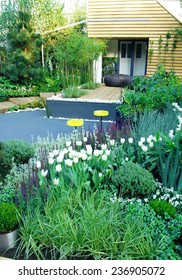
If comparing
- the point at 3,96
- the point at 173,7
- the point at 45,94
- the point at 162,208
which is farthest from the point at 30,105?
the point at 173,7

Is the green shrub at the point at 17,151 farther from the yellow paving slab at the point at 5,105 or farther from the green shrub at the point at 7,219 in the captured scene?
the yellow paving slab at the point at 5,105

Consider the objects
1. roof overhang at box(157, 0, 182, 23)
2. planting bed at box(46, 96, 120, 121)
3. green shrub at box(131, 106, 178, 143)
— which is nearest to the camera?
green shrub at box(131, 106, 178, 143)

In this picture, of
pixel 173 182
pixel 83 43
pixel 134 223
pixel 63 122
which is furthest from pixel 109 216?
pixel 83 43

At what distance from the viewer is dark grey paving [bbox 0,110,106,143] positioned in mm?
6141

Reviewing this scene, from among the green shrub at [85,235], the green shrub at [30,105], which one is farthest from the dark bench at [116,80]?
the green shrub at [85,235]

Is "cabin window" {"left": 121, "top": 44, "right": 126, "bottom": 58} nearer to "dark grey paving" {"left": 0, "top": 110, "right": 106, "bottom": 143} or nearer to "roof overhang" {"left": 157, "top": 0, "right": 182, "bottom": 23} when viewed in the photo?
"roof overhang" {"left": 157, "top": 0, "right": 182, "bottom": 23}

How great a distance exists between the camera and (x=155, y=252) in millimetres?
2174

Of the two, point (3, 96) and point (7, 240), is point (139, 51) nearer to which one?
point (3, 96)

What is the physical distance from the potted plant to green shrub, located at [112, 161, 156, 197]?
1003 millimetres

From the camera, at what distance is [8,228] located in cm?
233

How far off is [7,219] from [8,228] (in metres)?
0.08

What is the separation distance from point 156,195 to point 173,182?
0.28 meters

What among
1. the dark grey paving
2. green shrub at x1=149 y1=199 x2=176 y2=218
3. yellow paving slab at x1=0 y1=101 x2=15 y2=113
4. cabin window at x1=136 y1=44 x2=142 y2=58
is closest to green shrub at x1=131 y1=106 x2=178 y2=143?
green shrub at x1=149 y1=199 x2=176 y2=218

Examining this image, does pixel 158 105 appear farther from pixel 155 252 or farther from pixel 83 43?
pixel 83 43
